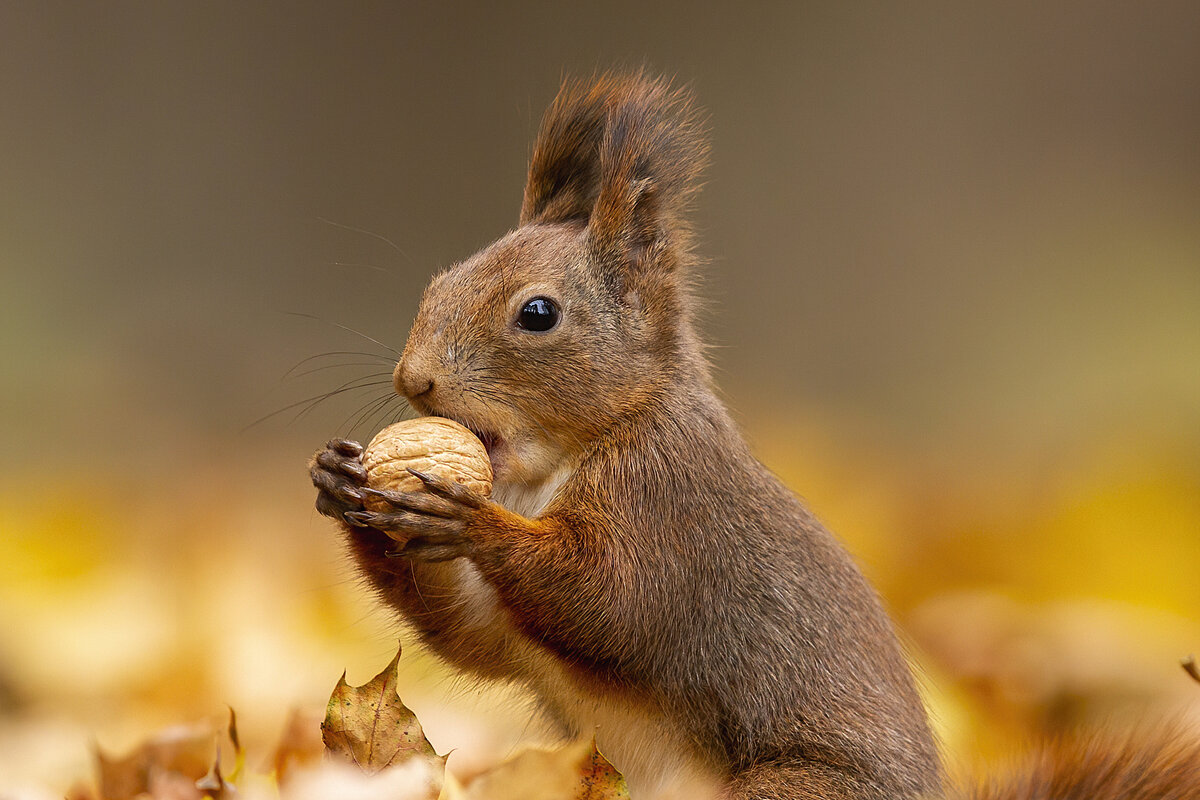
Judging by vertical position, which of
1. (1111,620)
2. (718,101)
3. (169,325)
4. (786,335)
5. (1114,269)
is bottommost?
(1111,620)

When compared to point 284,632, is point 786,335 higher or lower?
higher

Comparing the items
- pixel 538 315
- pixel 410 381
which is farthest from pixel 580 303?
pixel 410 381

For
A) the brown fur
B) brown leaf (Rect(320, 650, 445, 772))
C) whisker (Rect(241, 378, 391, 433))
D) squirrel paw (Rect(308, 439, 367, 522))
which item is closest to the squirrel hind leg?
the brown fur

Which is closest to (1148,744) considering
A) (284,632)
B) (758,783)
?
(758,783)

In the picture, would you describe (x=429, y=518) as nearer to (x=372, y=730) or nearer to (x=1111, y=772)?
(x=372, y=730)

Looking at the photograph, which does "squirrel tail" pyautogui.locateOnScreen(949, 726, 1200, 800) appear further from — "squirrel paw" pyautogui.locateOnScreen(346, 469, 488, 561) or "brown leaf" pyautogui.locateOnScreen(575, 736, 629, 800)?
"squirrel paw" pyautogui.locateOnScreen(346, 469, 488, 561)

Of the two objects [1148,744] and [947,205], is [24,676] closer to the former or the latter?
[1148,744]
